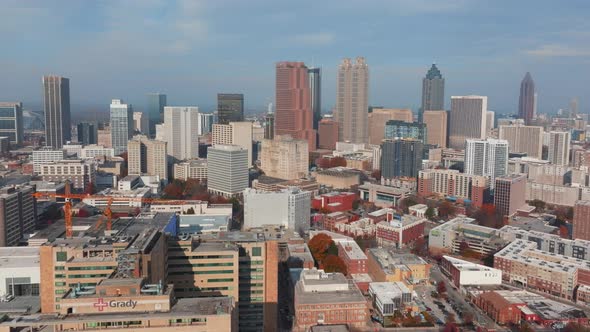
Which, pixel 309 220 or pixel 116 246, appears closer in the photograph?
pixel 116 246

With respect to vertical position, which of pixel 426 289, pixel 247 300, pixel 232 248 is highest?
pixel 232 248

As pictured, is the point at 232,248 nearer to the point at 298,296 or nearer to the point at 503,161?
the point at 298,296

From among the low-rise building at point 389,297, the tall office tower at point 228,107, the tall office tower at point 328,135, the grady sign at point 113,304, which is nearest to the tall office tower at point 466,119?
the tall office tower at point 328,135

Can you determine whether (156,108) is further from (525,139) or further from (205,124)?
(525,139)

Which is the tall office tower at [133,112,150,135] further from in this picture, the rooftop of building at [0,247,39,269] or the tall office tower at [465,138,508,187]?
the rooftop of building at [0,247,39,269]

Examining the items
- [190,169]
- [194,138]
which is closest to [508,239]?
[190,169]

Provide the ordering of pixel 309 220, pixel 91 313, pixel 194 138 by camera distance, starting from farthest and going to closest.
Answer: pixel 194 138 → pixel 309 220 → pixel 91 313

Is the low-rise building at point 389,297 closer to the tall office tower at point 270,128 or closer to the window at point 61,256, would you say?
the window at point 61,256
